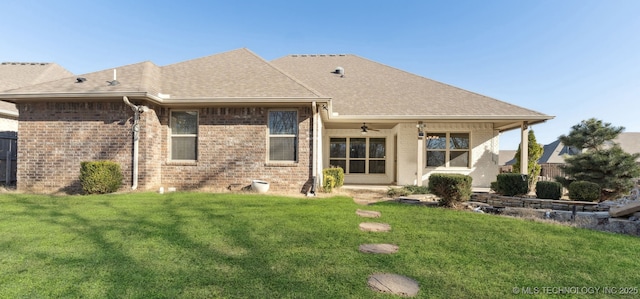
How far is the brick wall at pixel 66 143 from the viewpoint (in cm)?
871

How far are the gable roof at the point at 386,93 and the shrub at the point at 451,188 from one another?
432cm

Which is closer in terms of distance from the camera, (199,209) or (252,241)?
(252,241)

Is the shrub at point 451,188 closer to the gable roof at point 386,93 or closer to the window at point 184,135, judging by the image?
the gable roof at point 386,93

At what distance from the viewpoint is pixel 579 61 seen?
11.3 meters

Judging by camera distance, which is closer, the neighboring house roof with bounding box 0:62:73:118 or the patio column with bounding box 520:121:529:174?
the patio column with bounding box 520:121:529:174

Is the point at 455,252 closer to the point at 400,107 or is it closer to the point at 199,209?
the point at 199,209

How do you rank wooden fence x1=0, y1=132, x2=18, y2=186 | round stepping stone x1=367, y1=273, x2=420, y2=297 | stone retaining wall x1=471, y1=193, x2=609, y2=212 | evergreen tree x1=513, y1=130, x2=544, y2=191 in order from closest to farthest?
round stepping stone x1=367, y1=273, x2=420, y2=297 < stone retaining wall x1=471, y1=193, x2=609, y2=212 < wooden fence x1=0, y1=132, x2=18, y2=186 < evergreen tree x1=513, y1=130, x2=544, y2=191

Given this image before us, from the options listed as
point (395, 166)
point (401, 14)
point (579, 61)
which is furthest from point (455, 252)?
point (401, 14)

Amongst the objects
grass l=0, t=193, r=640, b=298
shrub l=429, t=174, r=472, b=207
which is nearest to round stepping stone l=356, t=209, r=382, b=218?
grass l=0, t=193, r=640, b=298

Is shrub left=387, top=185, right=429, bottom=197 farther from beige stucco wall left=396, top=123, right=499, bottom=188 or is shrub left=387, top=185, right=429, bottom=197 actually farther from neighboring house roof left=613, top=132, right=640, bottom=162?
neighboring house roof left=613, top=132, right=640, bottom=162

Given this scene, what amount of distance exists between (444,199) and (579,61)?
935cm

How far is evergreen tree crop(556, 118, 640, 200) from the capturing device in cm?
868

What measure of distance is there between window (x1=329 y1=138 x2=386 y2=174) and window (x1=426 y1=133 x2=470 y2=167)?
6.96 ft

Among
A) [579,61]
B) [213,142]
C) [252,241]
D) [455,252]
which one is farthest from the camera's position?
[579,61]
